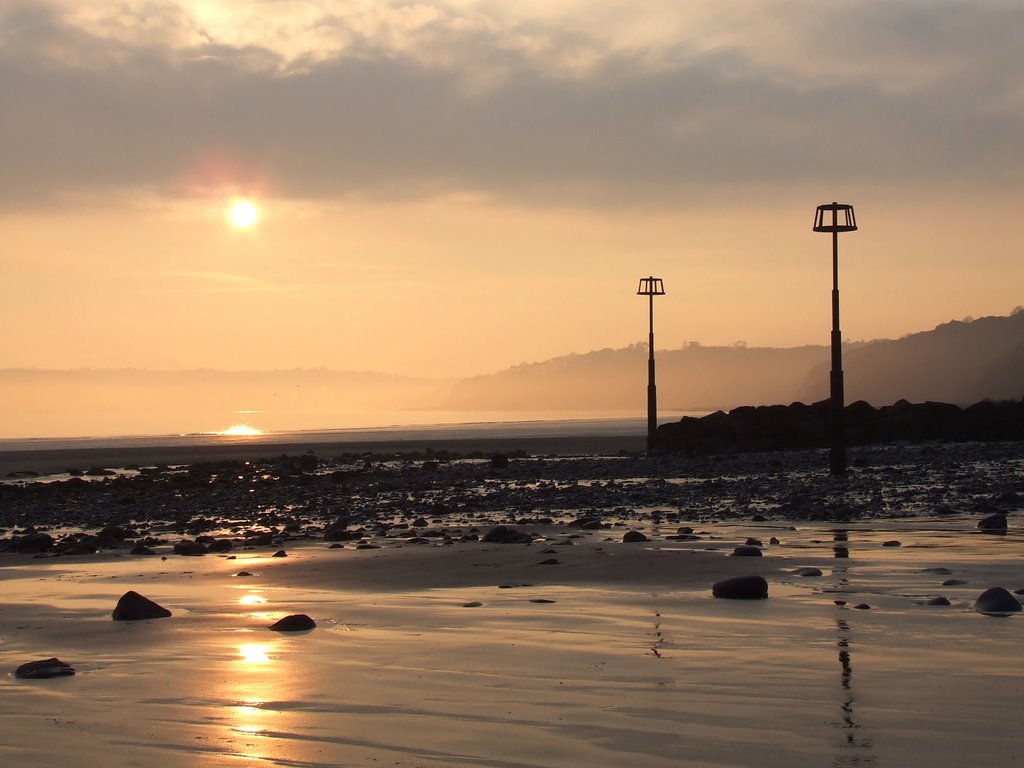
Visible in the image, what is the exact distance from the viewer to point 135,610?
35.9 feet

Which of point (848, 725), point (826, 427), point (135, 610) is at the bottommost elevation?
point (135, 610)

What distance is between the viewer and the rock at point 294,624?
9.96m

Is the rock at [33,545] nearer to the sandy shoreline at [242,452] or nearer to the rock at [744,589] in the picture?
the rock at [744,589]

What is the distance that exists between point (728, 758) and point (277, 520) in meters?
22.0

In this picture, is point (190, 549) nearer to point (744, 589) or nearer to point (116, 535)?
point (116, 535)

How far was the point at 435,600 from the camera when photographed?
11977mm

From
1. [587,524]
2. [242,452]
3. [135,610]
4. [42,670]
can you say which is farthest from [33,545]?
[242,452]

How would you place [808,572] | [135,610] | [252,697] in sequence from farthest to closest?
[808,572], [135,610], [252,697]

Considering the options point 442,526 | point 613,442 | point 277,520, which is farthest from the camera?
point 613,442

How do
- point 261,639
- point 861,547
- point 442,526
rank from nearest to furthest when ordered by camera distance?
point 261,639 < point 861,547 < point 442,526

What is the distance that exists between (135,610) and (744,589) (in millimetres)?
5736

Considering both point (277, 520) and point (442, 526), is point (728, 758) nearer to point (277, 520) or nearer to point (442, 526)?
point (442, 526)

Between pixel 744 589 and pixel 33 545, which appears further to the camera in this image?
pixel 33 545

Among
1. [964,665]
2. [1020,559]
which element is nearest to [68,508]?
[1020,559]
